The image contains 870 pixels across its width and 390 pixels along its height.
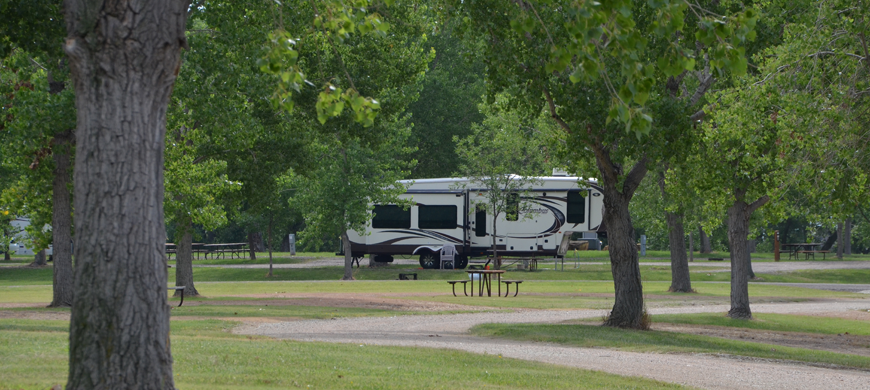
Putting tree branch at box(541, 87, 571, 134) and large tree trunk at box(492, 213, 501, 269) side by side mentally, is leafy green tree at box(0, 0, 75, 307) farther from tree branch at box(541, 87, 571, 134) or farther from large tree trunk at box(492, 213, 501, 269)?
large tree trunk at box(492, 213, 501, 269)

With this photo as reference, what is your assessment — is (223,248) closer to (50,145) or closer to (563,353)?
(50,145)

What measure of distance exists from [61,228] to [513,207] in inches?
811

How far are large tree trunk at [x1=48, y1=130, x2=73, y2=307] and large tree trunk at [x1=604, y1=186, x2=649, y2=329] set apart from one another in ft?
35.1

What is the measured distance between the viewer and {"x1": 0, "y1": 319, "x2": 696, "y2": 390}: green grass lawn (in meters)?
7.98

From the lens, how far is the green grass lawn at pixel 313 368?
7.98 meters

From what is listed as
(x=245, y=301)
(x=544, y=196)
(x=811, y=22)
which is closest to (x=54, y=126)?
(x=245, y=301)

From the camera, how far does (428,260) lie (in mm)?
36969

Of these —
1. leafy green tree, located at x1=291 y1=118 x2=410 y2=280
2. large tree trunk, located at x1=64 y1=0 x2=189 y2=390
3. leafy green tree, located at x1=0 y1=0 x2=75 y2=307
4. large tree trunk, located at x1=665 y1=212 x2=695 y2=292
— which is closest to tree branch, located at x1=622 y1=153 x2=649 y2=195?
leafy green tree, located at x1=0 y1=0 x2=75 y2=307

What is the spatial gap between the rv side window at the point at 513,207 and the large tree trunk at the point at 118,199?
30.4 m

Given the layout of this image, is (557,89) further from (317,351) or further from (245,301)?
(245,301)

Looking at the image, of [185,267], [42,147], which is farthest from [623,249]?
[185,267]

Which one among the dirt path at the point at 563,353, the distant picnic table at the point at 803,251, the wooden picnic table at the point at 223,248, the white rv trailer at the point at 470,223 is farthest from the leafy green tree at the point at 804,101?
the wooden picnic table at the point at 223,248

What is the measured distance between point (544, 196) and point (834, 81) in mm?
23413

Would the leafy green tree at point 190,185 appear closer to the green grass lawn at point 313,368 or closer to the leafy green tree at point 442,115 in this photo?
the green grass lawn at point 313,368
